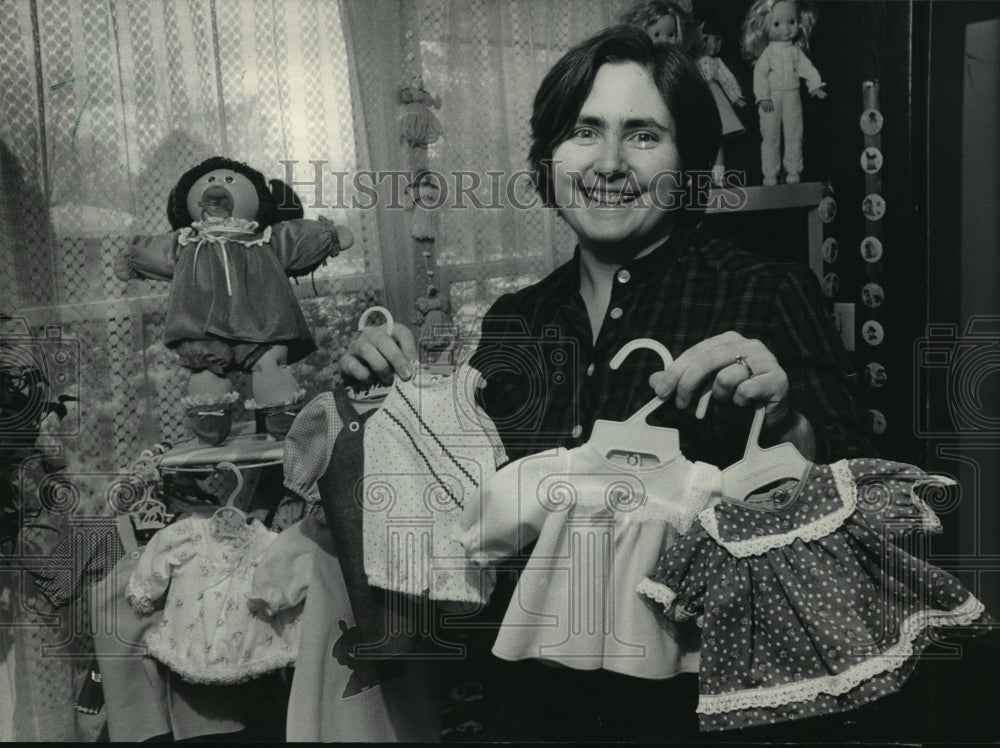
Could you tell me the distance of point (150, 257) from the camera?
1903 mm

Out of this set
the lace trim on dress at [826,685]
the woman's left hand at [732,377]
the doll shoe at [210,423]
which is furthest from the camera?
the doll shoe at [210,423]

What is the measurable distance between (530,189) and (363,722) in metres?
1.13

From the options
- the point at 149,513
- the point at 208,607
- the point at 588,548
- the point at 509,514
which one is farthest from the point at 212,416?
the point at 588,548

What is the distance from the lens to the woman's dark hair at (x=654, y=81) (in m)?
1.85

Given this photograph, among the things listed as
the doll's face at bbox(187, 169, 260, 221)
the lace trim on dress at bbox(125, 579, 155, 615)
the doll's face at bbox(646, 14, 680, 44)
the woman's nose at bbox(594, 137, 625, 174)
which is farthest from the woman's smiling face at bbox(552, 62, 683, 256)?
the lace trim on dress at bbox(125, 579, 155, 615)

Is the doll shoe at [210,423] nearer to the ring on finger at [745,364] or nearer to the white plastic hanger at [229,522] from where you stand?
the white plastic hanger at [229,522]

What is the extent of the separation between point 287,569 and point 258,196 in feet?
2.45

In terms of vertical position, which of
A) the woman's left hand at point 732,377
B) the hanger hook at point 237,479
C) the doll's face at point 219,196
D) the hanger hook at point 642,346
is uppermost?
the doll's face at point 219,196

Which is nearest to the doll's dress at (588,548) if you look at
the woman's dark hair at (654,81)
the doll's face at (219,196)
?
the woman's dark hair at (654,81)

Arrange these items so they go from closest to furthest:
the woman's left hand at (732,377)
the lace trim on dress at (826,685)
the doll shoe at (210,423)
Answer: the lace trim on dress at (826,685) → the woman's left hand at (732,377) → the doll shoe at (210,423)

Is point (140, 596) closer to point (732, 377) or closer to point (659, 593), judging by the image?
point (659, 593)

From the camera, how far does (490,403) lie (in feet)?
6.29

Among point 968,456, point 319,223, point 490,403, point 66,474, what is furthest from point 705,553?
point 66,474

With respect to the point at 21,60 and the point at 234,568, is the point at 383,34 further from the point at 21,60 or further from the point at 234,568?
the point at 234,568
